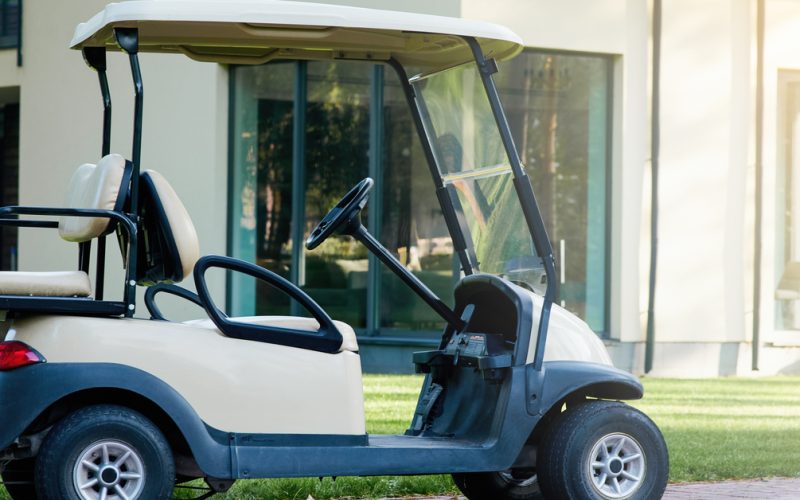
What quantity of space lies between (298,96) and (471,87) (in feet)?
22.4

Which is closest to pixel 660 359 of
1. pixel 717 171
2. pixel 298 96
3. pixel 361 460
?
pixel 717 171

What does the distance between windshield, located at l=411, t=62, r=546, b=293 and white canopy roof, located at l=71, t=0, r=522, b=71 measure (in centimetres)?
14

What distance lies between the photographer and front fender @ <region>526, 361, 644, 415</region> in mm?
4652

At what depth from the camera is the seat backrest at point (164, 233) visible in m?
4.49

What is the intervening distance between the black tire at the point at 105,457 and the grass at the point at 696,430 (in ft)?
3.41

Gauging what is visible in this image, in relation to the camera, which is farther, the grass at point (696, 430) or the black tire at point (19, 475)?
the grass at point (696, 430)

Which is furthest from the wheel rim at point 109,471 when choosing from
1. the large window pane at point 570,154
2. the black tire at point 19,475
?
the large window pane at point 570,154

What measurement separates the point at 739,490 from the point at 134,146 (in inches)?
121

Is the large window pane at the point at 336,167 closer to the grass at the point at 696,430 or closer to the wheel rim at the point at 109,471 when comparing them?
the grass at the point at 696,430

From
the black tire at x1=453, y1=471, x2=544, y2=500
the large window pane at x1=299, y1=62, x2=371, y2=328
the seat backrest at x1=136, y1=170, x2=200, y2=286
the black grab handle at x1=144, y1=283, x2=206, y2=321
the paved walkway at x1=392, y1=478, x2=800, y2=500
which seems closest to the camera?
the seat backrest at x1=136, y1=170, x2=200, y2=286

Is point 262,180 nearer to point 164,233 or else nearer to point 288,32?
point 288,32

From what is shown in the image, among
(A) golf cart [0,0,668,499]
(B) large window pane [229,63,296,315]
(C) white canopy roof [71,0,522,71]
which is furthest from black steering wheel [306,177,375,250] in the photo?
(B) large window pane [229,63,296,315]

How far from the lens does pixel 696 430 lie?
25.0 ft

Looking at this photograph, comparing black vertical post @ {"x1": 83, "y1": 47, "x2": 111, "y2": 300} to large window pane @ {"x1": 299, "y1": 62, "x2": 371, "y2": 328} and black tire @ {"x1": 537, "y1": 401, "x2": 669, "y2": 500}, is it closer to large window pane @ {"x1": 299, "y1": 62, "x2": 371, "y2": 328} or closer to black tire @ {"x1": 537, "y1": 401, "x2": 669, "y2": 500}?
black tire @ {"x1": 537, "y1": 401, "x2": 669, "y2": 500}
